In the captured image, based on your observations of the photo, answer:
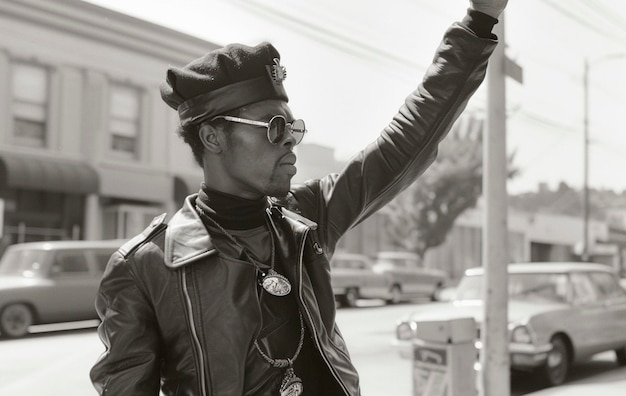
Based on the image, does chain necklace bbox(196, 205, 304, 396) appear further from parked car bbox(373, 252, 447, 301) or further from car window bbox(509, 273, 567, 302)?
parked car bbox(373, 252, 447, 301)

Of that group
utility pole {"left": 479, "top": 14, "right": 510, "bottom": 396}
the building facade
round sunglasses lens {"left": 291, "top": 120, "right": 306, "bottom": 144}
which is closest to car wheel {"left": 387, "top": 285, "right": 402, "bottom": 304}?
the building facade

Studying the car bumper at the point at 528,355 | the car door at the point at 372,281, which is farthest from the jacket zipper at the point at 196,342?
the car door at the point at 372,281

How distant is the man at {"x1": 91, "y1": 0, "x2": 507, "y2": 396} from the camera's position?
1423 mm

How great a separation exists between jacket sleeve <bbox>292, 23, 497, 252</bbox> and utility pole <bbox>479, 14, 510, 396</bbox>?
4.41 metres

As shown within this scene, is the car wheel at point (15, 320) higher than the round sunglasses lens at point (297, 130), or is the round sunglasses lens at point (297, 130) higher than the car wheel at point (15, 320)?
the round sunglasses lens at point (297, 130)

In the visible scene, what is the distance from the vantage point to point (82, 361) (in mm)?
9469

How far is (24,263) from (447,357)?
32.7 feet

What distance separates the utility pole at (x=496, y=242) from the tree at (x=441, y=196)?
80.0 feet

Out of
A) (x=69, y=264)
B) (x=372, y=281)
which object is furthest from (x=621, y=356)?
(x=372, y=281)

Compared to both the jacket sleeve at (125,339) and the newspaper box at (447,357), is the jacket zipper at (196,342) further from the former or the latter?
the newspaper box at (447,357)

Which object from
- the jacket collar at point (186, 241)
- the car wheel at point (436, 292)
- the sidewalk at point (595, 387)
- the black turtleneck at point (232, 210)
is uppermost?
the black turtleneck at point (232, 210)

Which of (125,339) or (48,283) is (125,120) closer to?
(48,283)

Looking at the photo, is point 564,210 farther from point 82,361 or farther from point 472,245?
point 82,361

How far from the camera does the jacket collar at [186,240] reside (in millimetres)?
1453
